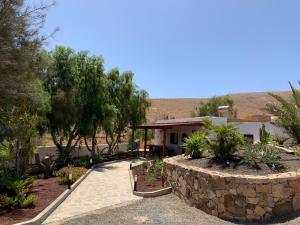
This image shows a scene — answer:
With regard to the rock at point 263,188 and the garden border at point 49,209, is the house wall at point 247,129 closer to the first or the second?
the garden border at point 49,209

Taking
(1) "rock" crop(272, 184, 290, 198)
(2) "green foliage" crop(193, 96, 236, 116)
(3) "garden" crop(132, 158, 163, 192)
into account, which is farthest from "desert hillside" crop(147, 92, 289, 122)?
(1) "rock" crop(272, 184, 290, 198)

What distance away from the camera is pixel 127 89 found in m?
27.5

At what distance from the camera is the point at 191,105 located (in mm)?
86125

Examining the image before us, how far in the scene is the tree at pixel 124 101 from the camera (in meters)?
26.9

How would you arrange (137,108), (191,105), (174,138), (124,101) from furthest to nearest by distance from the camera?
1. (191,105)
2. (137,108)
3. (174,138)
4. (124,101)

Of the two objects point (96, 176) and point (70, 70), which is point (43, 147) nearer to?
point (70, 70)

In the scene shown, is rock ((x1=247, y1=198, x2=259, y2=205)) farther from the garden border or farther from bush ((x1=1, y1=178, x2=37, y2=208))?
bush ((x1=1, y1=178, x2=37, y2=208))

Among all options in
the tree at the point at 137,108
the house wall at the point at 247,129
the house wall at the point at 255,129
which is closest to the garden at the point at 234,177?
the house wall at the point at 247,129

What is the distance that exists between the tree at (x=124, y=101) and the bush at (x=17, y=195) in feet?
46.8

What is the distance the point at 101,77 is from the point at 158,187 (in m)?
12.6

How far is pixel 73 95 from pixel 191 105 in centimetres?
6751

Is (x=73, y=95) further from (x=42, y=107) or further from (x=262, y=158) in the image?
(x=262, y=158)

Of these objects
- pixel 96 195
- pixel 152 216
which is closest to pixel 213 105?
pixel 96 195

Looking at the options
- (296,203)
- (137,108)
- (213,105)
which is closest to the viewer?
(296,203)
